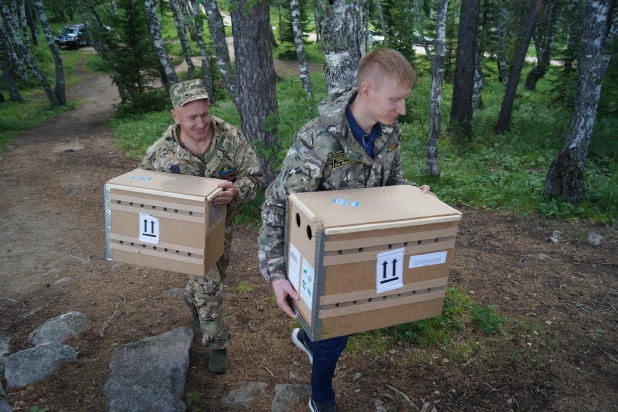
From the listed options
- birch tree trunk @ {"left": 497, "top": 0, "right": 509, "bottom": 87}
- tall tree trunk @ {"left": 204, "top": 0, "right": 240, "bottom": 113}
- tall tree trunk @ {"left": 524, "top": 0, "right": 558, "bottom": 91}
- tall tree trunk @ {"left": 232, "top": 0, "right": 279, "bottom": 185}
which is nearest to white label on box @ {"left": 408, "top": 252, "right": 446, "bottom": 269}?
tall tree trunk @ {"left": 232, "top": 0, "right": 279, "bottom": 185}

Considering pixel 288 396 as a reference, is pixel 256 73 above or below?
above

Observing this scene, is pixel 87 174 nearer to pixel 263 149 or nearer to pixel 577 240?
pixel 263 149

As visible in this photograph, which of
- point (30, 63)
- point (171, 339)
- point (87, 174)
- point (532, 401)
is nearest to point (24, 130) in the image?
point (30, 63)

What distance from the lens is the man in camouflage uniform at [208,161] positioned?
3.07 metres

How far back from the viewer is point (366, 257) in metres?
1.96

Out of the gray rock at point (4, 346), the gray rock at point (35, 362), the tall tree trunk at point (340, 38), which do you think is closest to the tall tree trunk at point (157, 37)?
the tall tree trunk at point (340, 38)

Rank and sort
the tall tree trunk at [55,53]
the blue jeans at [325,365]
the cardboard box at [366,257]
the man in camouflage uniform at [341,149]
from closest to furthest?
the cardboard box at [366,257] < the man in camouflage uniform at [341,149] < the blue jeans at [325,365] < the tall tree trunk at [55,53]

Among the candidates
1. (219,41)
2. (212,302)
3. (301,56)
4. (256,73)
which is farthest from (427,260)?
(301,56)

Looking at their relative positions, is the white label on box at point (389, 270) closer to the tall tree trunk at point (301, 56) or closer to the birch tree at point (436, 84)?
the birch tree at point (436, 84)

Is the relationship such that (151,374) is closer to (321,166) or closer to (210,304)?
(210,304)

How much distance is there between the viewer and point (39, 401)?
3.03m

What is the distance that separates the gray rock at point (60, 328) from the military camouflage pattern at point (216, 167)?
4.19 ft

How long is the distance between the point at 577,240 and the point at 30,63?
1802cm

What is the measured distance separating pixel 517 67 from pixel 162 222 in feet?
33.6
